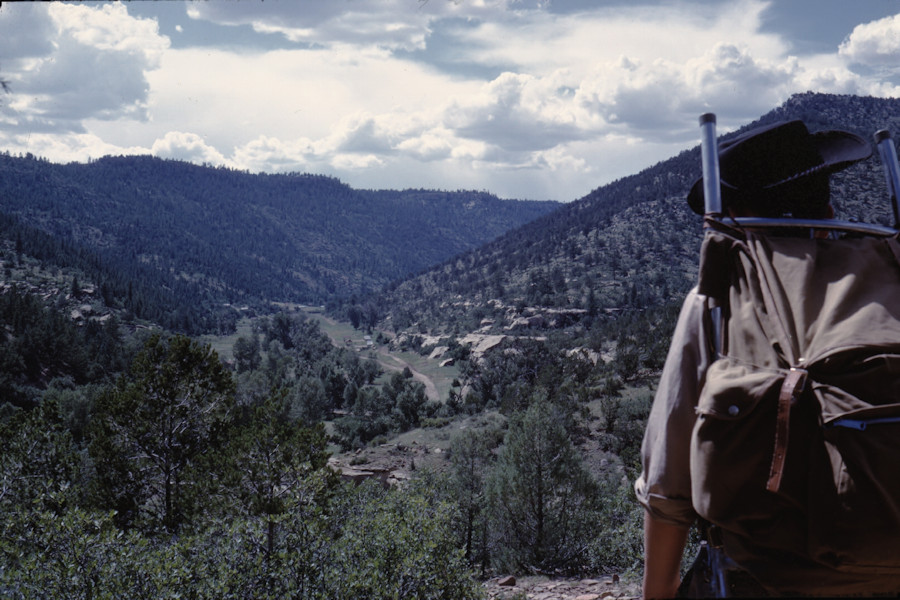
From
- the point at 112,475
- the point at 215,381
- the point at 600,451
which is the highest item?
the point at 215,381

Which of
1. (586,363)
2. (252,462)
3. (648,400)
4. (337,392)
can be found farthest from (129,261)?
(252,462)

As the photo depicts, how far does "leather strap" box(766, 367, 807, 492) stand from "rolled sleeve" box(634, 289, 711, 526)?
0.91 feet

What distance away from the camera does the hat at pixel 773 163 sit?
1.64m

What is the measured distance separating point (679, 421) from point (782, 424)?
330mm

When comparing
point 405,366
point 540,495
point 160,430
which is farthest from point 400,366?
point 160,430

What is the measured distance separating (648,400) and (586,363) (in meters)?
14.0

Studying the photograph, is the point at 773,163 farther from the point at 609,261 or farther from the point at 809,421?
the point at 609,261

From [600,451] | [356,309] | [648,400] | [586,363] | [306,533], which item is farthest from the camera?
[356,309]

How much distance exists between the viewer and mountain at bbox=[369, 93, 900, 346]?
81.4m

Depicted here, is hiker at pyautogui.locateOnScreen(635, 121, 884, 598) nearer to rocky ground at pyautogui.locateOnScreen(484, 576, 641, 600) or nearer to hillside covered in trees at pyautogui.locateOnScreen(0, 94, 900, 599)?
hillside covered in trees at pyautogui.locateOnScreen(0, 94, 900, 599)

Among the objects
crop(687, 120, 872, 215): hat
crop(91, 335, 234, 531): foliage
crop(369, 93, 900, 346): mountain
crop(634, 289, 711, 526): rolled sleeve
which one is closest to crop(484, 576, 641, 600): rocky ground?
crop(91, 335, 234, 531): foliage

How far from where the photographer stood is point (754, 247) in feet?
4.71

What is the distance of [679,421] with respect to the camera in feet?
4.97

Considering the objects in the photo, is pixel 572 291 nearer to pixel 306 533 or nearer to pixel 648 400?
pixel 648 400
